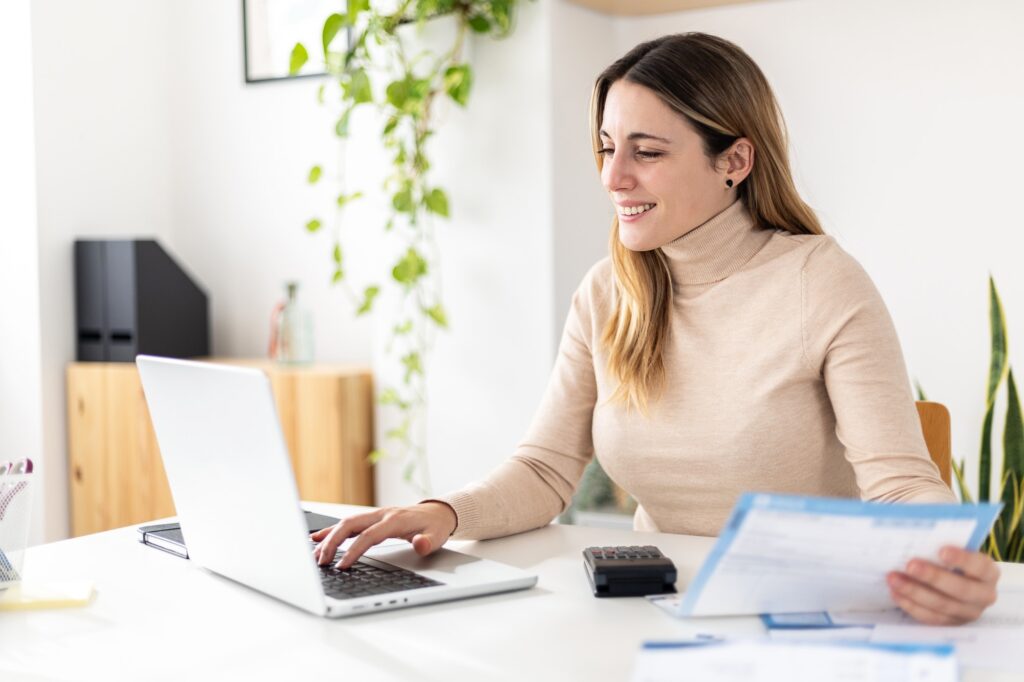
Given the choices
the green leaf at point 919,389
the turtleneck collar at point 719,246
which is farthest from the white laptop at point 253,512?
the green leaf at point 919,389

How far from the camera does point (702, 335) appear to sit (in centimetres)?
166

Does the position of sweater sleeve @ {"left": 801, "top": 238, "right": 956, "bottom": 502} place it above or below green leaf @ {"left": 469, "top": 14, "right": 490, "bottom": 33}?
below

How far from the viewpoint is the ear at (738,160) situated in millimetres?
1649

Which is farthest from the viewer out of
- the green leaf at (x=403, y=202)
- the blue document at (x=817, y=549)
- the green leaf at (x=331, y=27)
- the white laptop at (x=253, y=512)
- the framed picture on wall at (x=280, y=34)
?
the framed picture on wall at (x=280, y=34)

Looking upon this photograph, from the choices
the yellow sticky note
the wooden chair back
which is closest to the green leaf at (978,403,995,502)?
the wooden chair back

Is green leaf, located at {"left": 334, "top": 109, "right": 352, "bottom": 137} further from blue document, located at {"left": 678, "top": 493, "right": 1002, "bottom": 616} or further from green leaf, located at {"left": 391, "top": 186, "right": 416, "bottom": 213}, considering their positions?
blue document, located at {"left": 678, "top": 493, "right": 1002, "bottom": 616}

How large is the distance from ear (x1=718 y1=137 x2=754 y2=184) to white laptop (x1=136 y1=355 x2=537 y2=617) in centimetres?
71

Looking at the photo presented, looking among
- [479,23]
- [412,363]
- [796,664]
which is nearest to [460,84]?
[479,23]

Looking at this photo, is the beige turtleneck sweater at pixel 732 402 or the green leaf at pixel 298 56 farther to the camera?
the green leaf at pixel 298 56

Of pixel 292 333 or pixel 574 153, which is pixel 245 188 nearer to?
pixel 292 333

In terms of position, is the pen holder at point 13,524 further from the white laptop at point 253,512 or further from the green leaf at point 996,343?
the green leaf at point 996,343

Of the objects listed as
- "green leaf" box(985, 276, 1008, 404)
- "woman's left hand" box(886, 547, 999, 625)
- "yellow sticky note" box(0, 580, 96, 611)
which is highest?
"green leaf" box(985, 276, 1008, 404)

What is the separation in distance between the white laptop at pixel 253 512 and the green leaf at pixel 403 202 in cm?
159

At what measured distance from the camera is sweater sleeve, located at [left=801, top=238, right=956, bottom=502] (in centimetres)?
139
